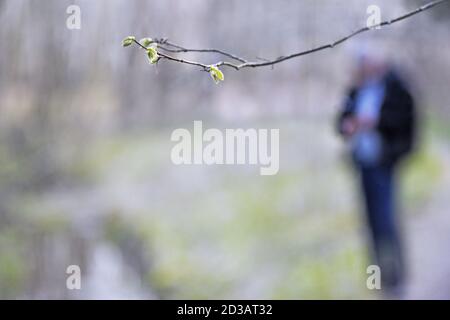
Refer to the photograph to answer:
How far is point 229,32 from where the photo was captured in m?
4.22

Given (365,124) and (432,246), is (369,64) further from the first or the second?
(432,246)

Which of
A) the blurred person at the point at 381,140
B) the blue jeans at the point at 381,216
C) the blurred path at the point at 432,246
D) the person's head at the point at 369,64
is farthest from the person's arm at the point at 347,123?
the blurred path at the point at 432,246

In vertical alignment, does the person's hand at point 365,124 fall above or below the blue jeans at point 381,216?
above

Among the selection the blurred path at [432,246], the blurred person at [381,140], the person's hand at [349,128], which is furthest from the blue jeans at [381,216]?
the person's hand at [349,128]

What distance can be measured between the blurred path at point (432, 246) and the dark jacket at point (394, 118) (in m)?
0.22

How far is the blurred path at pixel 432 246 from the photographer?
4.22m

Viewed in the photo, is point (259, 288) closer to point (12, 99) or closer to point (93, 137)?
point (93, 137)

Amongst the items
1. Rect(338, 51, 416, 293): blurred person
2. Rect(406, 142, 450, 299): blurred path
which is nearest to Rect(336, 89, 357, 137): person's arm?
Rect(338, 51, 416, 293): blurred person

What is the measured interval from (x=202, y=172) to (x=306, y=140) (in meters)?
0.61

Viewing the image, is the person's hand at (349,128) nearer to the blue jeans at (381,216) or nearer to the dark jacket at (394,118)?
the dark jacket at (394,118)

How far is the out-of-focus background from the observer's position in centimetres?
420

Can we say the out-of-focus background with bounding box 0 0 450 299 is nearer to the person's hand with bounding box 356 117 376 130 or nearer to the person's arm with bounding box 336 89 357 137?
the person's arm with bounding box 336 89 357 137

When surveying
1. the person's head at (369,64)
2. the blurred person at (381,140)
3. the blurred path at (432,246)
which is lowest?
the blurred path at (432,246)
